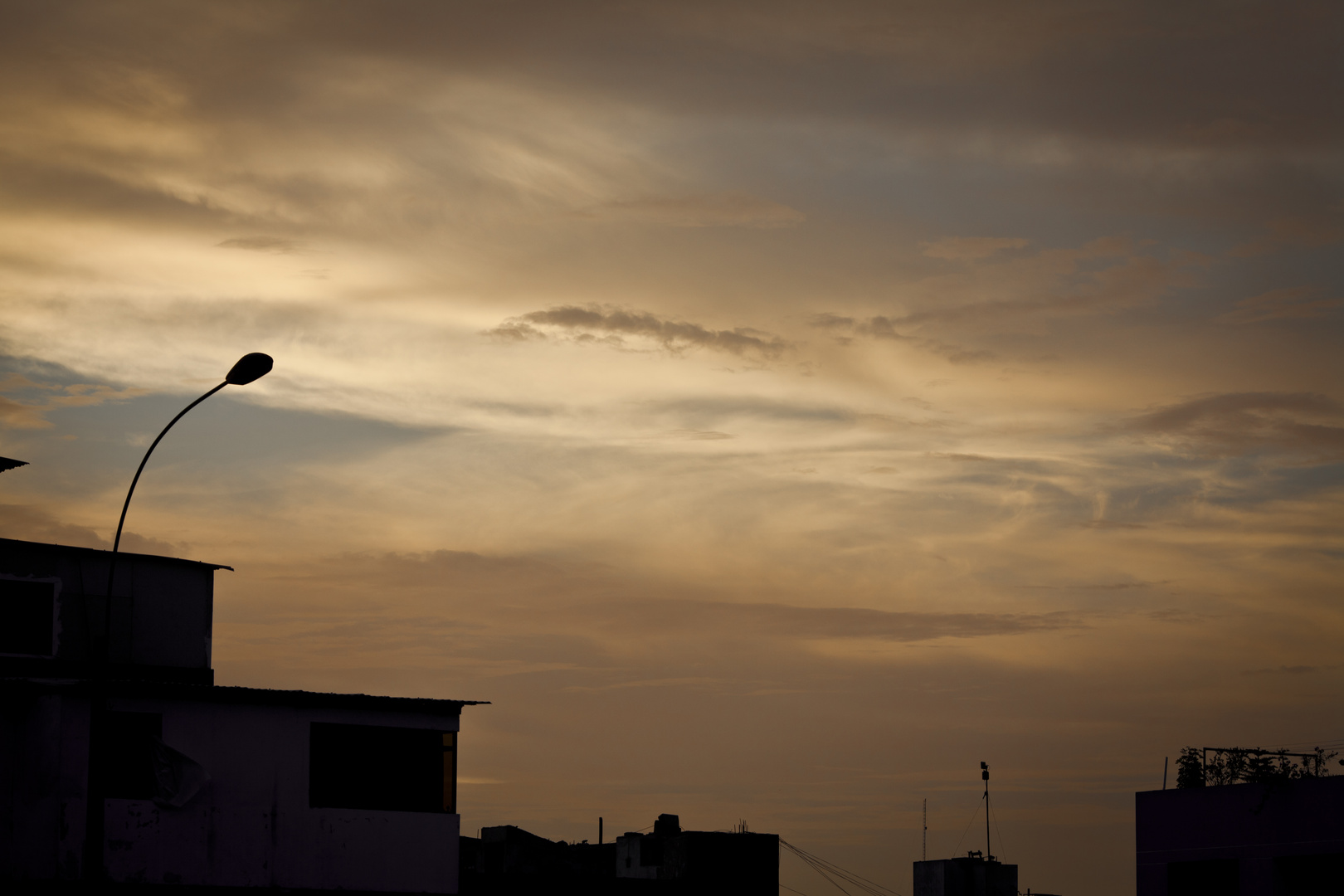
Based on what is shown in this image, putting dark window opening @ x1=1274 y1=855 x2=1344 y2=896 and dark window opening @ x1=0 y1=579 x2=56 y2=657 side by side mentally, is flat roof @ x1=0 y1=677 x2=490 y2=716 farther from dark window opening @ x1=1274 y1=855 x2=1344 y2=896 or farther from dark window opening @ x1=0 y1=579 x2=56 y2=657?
dark window opening @ x1=1274 y1=855 x2=1344 y2=896

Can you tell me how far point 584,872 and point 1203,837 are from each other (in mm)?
42686

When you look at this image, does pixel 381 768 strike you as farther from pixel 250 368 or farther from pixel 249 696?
pixel 250 368

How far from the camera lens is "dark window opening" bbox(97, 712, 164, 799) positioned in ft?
114

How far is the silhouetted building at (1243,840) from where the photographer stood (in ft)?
129

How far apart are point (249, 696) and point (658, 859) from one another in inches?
1536

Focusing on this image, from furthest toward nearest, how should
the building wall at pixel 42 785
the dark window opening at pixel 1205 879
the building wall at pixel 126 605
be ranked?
the dark window opening at pixel 1205 879 → the building wall at pixel 126 605 → the building wall at pixel 42 785

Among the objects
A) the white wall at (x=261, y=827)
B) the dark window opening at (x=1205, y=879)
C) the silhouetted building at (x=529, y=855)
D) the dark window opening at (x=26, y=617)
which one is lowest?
the silhouetted building at (x=529, y=855)

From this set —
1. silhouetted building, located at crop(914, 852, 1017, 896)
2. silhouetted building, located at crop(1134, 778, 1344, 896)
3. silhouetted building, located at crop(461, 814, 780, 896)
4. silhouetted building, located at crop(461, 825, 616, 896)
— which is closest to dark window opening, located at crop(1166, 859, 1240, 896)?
silhouetted building, located at crop(1134, 778, 1344, 896)

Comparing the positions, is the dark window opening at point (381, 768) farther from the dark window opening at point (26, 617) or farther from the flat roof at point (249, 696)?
the dark window opening at point (26, 617)

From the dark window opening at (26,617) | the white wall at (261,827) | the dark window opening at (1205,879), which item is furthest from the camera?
the dark window opening at (1205,879)

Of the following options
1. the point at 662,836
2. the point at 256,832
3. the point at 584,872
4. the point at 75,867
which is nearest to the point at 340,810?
the point at 256,832

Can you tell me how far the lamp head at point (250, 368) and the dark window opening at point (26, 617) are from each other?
63.0 feet

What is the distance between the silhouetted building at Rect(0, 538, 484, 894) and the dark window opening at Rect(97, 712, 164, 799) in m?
0.04

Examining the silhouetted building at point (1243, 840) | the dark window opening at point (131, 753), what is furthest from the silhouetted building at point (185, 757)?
the silhouetted building at point (1243, 840)
